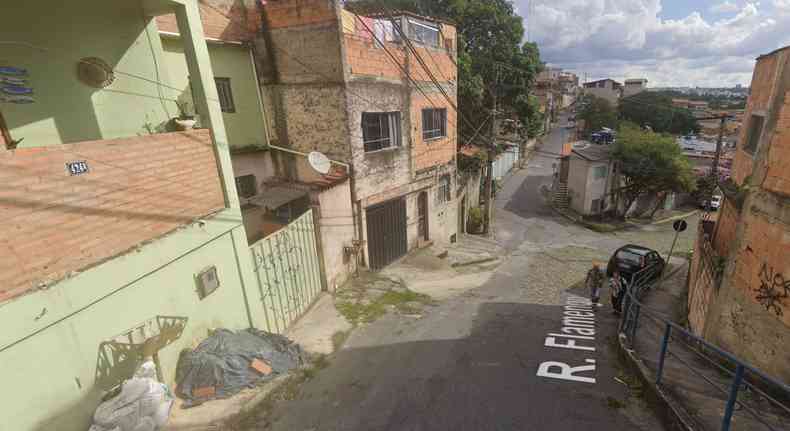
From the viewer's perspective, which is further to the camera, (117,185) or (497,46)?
(497,46)

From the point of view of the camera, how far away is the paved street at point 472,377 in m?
4.95

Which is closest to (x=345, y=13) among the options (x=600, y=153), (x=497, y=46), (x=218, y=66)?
(x=218, y=66)

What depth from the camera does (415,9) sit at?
22.8m

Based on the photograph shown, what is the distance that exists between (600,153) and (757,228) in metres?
27.4

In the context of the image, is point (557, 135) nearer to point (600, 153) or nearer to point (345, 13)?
point (600, 153)

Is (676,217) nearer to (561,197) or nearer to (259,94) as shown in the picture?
(561,197)

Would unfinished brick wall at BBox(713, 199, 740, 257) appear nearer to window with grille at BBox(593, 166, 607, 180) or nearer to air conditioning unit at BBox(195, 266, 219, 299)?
air conditioning unit at BBox(195, 266, 219, 299)

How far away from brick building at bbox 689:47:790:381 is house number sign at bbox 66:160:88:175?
933 centimetres

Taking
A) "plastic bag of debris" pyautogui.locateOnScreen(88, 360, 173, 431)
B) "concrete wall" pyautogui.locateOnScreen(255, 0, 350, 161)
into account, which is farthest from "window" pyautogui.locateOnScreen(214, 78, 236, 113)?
"plastic bag of debris" pyautogui.locateOnScreen(88, 360, 173, 431)

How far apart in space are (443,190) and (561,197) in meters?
20.8

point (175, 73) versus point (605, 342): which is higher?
point (175, 73)

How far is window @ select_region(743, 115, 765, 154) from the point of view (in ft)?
24.0

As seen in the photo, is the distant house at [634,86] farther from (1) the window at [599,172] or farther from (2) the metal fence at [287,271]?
(2) the metal fence at [287,271]

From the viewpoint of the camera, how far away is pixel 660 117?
55750mm
